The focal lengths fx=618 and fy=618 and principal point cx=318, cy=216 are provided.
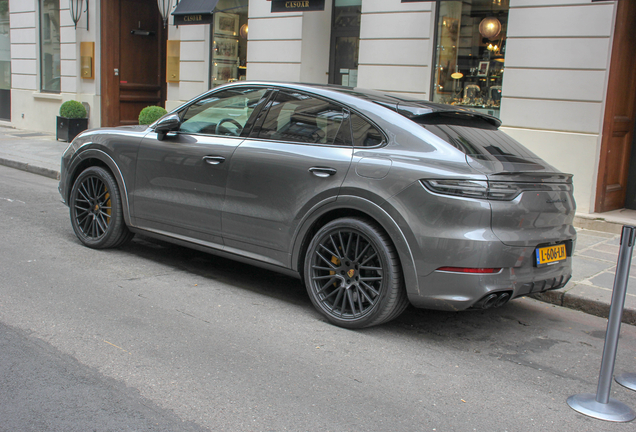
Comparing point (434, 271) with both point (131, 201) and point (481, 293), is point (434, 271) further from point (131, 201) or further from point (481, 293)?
point (131, 201)

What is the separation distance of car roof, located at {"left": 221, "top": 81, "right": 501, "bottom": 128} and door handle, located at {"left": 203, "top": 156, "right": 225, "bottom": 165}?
695 millimetres

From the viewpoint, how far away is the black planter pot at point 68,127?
1519 centimetres

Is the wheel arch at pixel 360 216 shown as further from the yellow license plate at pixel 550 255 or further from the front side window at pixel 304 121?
the yellow license plate at pixel 550 255

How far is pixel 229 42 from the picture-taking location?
13.7 m

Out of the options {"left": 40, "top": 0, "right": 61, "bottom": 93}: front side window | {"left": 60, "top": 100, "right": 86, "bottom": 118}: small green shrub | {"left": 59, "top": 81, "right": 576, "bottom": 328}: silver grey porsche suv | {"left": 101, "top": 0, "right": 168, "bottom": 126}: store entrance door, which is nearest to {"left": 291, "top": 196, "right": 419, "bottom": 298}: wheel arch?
{"left": 59, "top": 81, "right": 576, "bottom": 328}: silver grey porsche suv

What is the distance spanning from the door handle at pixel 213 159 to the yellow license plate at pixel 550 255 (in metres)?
2.45

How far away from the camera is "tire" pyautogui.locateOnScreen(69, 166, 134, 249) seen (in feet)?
18.8

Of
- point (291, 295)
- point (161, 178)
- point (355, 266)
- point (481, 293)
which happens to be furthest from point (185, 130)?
point (481, 293)

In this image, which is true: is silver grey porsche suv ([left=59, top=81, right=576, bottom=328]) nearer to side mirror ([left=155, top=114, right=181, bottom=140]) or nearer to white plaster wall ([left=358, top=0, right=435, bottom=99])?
side mirror ([left=155, top=114, right=181, bottom=140])

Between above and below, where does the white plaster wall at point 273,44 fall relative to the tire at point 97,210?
above

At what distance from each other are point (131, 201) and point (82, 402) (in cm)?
280

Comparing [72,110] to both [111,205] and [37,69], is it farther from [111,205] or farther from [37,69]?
[111,205]

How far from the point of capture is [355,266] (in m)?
Result: 4.23

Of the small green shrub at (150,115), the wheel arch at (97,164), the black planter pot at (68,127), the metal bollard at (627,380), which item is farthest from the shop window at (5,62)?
the metal bollard at (627,380)
